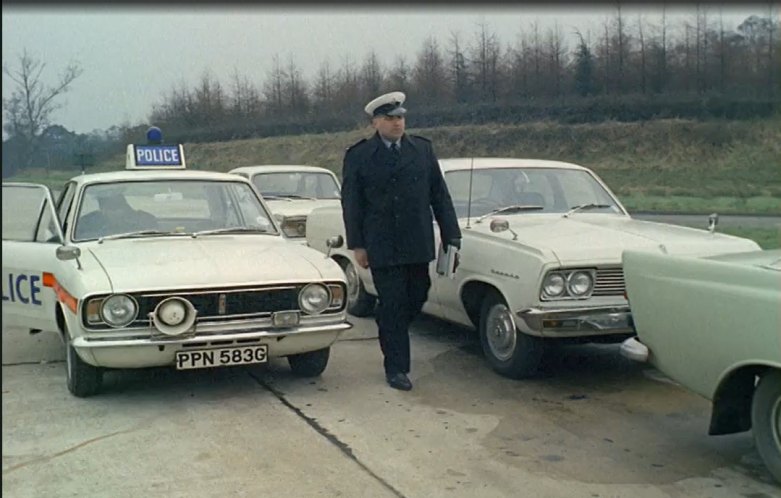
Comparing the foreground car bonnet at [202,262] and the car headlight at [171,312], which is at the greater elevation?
the foreground car bonnet at [202,262]

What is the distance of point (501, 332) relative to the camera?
5.96m

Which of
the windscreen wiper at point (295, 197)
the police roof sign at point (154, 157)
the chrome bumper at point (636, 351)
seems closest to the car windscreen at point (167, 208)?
the police roof sign at point (154, 157)

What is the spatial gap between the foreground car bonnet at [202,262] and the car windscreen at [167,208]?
23 centimetres

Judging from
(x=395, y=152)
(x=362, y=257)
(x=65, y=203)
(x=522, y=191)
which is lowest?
(x=362, y=257)

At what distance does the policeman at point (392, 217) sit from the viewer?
568 cm

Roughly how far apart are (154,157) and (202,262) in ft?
7.76

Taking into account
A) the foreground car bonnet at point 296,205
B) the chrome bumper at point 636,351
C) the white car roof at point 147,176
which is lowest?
the chrome bumper at point 636,351

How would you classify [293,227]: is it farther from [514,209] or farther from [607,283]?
[607,283]

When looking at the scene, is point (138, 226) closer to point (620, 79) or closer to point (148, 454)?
point (148, 454)

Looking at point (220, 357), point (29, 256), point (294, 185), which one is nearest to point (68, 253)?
point (29, 256)

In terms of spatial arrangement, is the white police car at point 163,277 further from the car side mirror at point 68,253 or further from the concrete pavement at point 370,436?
the concrete pavement at point 370,436

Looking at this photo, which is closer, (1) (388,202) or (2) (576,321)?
(2) (576,321)

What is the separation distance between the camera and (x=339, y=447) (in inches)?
177

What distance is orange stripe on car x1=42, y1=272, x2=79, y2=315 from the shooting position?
5.19 meters
